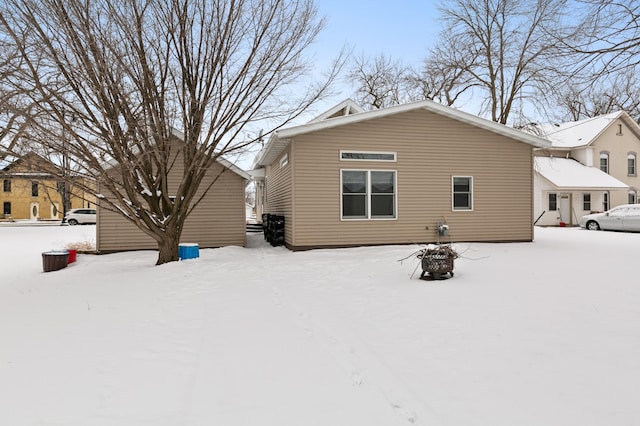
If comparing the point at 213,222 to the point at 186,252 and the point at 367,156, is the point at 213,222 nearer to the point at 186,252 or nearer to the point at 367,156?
the point at 186,252

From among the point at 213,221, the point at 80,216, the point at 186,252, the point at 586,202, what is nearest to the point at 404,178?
the point at 213,221

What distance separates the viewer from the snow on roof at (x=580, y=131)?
24250 mm

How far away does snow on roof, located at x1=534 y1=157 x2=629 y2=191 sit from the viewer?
21.5 m

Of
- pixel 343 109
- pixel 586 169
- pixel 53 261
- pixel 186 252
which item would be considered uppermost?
pixel 343 109

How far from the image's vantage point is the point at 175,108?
9195mm

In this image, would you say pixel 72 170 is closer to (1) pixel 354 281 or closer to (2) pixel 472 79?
(1) pixel 354 281

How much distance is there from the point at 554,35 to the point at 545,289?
5606mm

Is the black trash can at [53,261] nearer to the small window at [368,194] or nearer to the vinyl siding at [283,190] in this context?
the vinyl siding at [283,190]

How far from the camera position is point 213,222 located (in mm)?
12672

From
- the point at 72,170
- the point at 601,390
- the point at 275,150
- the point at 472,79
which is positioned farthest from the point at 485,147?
the point at 472,79

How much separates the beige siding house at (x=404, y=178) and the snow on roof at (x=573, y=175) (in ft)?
36.3

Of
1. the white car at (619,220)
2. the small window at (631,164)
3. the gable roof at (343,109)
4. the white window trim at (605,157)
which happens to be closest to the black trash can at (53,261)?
the gable roof at (343,109)

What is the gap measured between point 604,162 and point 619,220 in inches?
388

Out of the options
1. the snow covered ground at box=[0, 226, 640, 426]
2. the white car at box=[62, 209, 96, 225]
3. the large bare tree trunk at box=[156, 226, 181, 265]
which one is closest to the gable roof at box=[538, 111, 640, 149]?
the snow covered ground at box=[0, 226, 640, 426]
